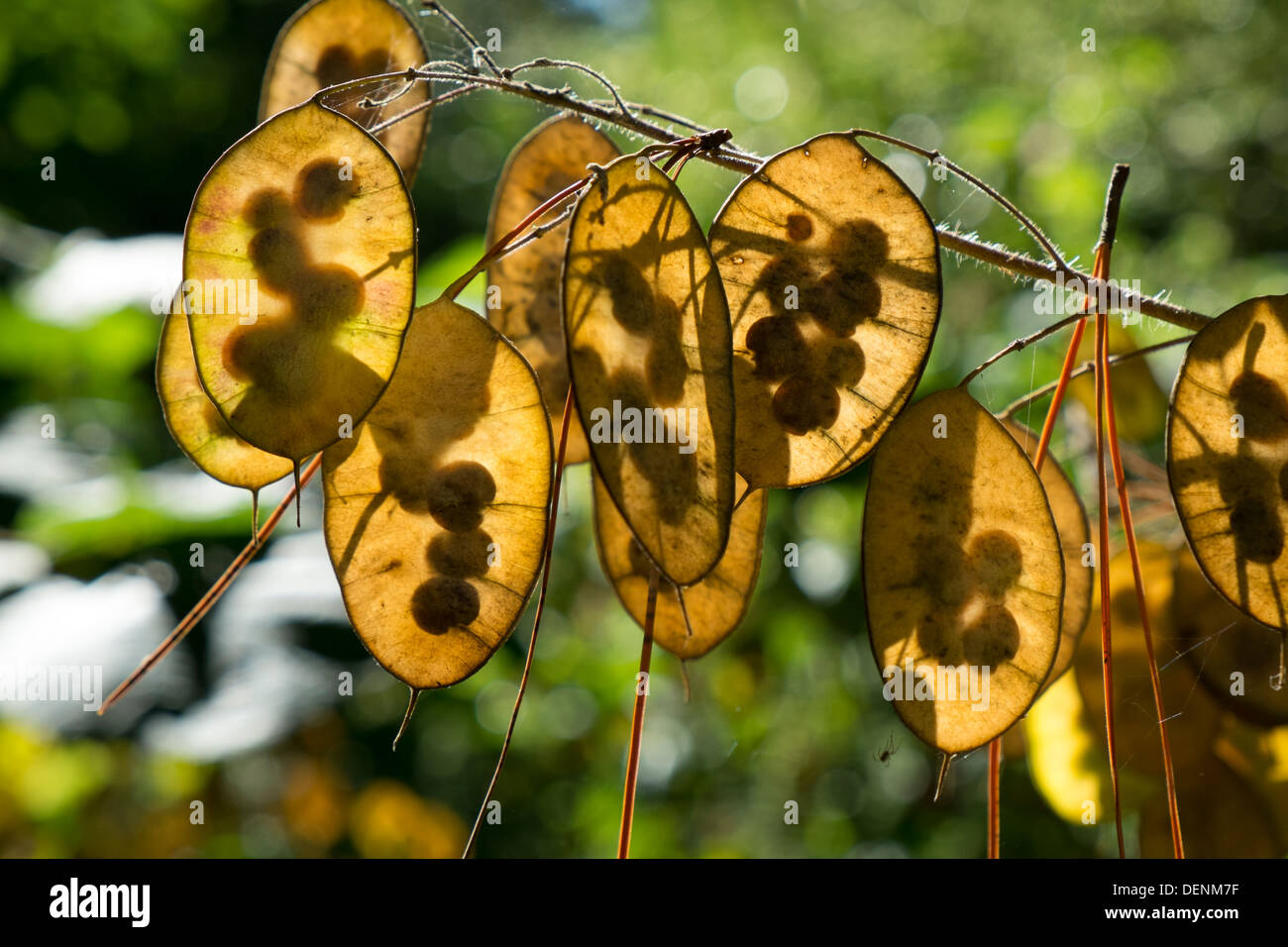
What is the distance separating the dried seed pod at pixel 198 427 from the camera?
55 centimetres

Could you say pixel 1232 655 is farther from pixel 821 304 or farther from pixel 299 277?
pixel 299 277

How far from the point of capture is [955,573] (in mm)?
513

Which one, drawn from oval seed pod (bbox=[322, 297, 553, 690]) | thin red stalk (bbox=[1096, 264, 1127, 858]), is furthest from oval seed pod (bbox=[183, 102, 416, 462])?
thin red stalk (bbox=[1096, 264, 1127, 858])

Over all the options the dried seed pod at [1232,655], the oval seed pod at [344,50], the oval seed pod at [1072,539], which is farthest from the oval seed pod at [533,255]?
the dried seed pod at [1232,655]

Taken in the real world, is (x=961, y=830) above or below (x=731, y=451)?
below

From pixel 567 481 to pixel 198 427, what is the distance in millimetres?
675

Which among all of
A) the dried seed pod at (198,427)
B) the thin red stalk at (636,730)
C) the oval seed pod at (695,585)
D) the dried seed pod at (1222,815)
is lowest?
the dried seed pod at (1222,815)

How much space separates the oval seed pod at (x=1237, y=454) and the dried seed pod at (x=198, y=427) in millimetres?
468

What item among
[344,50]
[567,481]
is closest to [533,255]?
[344,50]

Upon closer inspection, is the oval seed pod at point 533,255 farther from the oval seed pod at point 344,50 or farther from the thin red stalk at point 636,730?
the thin red stalk at point 636,730

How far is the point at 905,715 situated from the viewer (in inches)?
20.2
